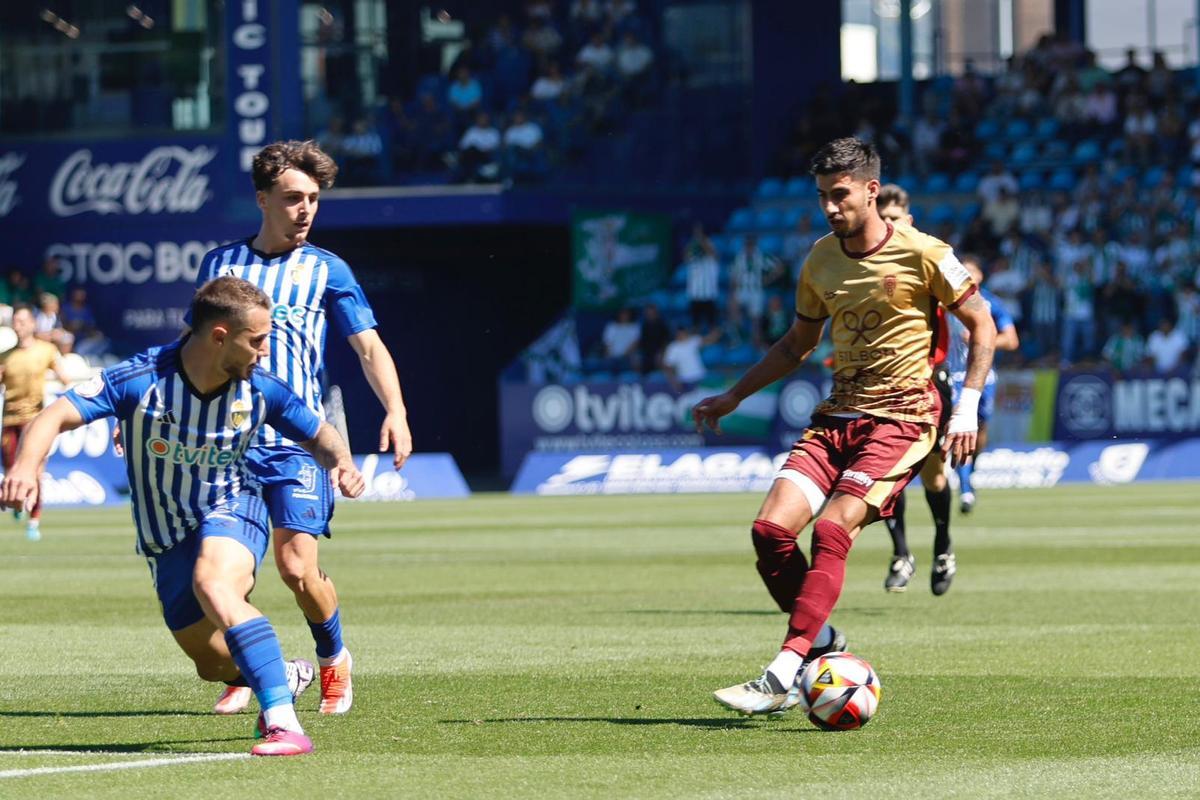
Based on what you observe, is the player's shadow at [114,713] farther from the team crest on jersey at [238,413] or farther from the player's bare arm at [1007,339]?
the player's bare arm at [1007,339]

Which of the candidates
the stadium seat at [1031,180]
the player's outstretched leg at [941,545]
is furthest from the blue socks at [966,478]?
the stadium seat at [1031,180]

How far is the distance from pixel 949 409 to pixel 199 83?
24506mm

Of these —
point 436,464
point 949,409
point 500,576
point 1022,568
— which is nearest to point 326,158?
point 949,409

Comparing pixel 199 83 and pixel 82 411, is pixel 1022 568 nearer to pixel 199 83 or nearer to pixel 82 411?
pixel 82 411

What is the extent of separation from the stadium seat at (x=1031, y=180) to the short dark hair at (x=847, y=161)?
83.0 ft

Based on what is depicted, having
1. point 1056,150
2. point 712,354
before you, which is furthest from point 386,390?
point 1056,150

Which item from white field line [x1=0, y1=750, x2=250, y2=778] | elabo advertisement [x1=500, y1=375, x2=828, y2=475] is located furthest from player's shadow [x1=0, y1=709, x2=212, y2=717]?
elabo advertisement [x1=500, y1=375, x2=828, y2=475]

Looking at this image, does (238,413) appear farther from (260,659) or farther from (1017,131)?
(1017,131)

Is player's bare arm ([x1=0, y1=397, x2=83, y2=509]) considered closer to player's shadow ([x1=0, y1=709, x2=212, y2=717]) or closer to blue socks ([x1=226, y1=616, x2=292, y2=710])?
blue socks ([x1=226, y1=616, x2=292, y2=710])

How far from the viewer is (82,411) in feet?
22.1

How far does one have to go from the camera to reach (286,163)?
7957 mm

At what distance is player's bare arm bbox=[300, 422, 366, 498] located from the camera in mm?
6879

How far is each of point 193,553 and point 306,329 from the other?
1.15m

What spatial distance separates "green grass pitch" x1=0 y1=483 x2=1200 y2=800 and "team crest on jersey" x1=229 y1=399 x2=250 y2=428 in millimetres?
1056
